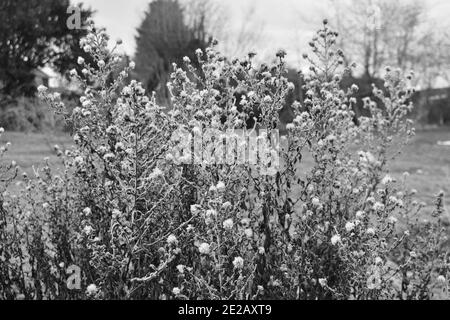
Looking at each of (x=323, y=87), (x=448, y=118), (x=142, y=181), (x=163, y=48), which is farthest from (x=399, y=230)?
(x=448, y=118)

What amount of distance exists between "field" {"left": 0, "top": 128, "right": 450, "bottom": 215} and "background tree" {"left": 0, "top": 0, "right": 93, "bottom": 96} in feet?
9.59

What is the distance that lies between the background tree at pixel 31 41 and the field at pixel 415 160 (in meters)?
2.92

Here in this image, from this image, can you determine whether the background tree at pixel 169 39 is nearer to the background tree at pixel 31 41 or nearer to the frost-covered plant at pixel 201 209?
the background tree at pixel 31 41

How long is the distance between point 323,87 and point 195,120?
47.7 inches

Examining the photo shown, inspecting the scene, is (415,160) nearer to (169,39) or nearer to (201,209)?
(169,39)

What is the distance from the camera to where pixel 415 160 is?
20734 millimetres

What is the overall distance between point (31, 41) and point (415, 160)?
18505 mm

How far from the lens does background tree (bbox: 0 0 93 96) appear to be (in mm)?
25344

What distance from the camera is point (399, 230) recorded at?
719 cm
